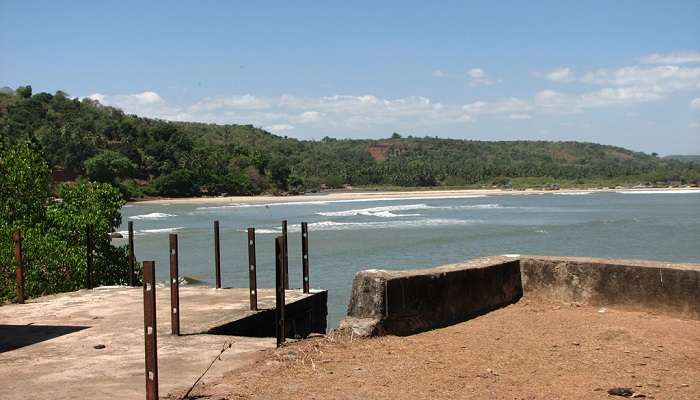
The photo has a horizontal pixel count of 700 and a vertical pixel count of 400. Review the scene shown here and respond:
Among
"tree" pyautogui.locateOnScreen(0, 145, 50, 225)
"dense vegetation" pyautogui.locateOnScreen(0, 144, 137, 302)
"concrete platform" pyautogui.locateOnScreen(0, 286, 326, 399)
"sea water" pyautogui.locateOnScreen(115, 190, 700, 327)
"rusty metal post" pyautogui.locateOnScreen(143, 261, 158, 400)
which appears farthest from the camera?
"sea water" pyautogui.locateOnScreen(115, 190, 700, 327)

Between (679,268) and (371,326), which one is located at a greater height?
(679,268)

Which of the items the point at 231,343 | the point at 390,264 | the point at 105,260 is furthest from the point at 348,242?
the point at 231,343

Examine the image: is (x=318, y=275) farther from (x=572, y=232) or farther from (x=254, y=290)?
(x=572, y=232)

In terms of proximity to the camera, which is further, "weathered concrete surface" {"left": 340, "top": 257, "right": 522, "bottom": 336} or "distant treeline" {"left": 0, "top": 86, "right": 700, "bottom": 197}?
"distant treeline" {"left": 0, "top": 86, "right": 700, "bottom": 197}

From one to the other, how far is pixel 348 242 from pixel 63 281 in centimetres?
2639

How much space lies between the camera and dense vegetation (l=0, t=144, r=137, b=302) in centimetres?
1352

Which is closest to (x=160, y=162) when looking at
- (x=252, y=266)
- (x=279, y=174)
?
(x=279, y=174)

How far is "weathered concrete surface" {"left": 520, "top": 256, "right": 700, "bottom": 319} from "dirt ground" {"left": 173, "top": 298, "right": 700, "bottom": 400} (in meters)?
0.14

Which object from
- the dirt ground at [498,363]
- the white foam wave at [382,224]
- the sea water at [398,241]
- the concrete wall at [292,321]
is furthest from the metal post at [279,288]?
the white foam wave at [382,224]

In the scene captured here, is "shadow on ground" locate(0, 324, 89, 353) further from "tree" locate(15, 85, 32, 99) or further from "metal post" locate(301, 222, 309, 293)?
"tree" locate(15, 85, 32, 99)

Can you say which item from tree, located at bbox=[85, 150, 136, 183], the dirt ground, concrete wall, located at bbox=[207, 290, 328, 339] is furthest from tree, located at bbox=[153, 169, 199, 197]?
the dirt ground

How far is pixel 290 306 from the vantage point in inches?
387

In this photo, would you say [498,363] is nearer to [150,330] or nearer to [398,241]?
[150,330]

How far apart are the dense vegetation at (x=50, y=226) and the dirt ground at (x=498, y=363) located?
835cm
